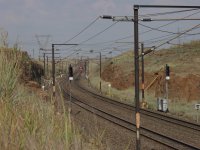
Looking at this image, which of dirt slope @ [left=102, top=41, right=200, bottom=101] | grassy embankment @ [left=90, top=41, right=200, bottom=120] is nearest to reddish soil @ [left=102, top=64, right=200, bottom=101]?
dirt slope @ [left=102, top=41, right=200, bottom=101]

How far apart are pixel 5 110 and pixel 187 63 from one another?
→ 60935mm

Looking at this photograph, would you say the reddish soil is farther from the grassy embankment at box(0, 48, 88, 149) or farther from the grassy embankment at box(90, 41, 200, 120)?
the grassy embankment at box(0, 48, 88, 149)

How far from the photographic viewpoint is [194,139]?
22719 millimetres

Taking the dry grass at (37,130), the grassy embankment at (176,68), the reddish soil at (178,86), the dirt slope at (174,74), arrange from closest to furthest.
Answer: the dry grass at (37,130)
the grassy embankment at (176,68)
the reddish soil at (178,86)
the dirt slope at (174,74)

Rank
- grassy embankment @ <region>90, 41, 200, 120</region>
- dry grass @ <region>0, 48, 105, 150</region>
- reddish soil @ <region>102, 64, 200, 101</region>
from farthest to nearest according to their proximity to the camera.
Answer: reddish soil @ <region>102, 64, 200, 101</region>, grassy embankment @ <region>90, 41, 200, 120</region>, dry grass @ <region>0, 48, 105, 150</region>

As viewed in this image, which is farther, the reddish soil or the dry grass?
the reddish soil

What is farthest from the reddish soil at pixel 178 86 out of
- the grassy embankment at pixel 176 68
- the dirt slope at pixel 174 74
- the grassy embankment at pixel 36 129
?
the grassy embankment at pixel 36 129

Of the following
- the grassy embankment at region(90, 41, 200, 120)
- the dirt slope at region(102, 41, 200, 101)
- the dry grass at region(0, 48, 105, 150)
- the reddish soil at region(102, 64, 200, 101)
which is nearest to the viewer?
the dry grass at region(0, 48, 105, 150)

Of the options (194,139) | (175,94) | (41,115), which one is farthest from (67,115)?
(175,94)

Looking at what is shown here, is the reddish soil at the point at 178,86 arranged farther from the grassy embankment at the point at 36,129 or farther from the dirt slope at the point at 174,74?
Result: the grassy embankment at the point at 36,129

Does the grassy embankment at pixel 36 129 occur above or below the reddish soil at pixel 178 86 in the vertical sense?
above

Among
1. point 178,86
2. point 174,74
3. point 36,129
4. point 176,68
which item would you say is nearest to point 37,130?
point 36,129

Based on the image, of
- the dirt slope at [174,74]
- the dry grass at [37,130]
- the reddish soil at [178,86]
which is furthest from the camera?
the dirt slope at [174,74]

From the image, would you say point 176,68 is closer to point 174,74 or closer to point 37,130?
point 174,74
